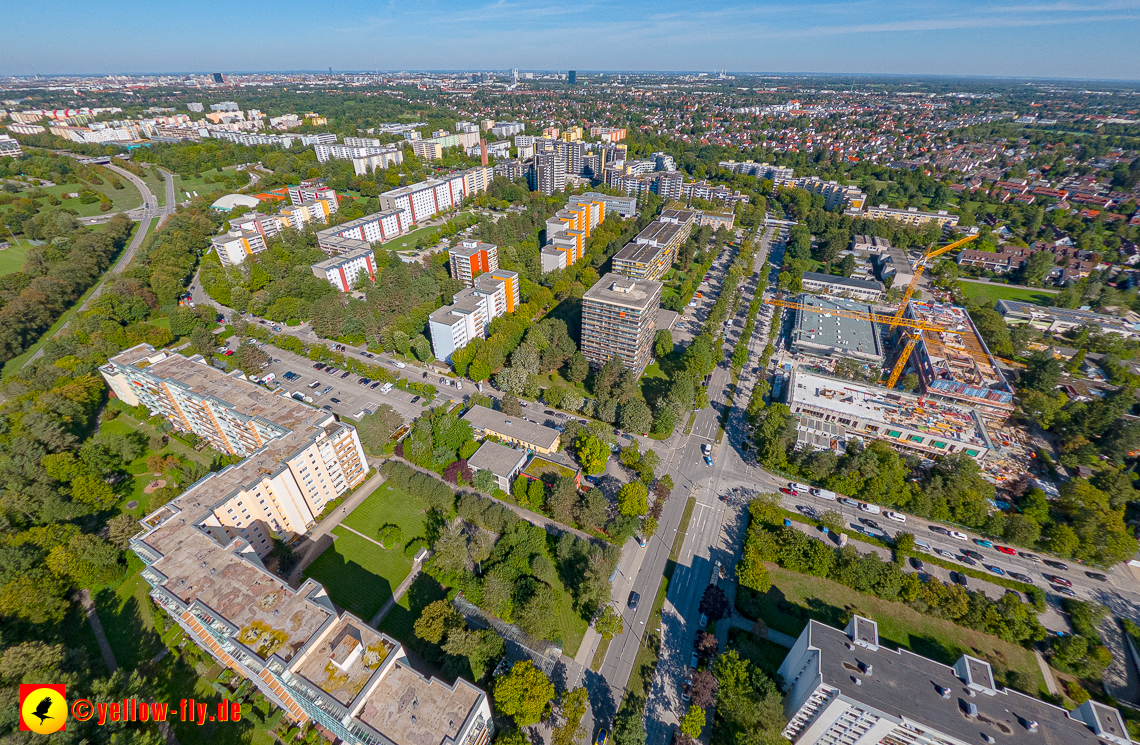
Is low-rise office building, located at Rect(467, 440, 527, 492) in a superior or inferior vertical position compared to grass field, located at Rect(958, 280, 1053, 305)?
inferior

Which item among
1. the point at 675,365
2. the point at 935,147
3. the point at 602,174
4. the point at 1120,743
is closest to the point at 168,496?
the point at 675,365

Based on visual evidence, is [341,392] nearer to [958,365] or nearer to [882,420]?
[882,420]

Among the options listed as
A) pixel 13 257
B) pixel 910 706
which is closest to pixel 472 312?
pixel 910 706

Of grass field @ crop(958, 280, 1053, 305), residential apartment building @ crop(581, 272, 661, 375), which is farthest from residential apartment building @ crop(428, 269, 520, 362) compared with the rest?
grass field @ crop(958, 280, 1053, 305)

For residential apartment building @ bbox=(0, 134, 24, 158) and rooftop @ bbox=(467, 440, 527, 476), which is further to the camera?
residential apartment building @ bbox=(0, 134, 24, 158)

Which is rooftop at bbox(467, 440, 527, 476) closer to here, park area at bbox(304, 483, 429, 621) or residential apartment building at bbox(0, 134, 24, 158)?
park area at bbox(304, 483, 429, 621)

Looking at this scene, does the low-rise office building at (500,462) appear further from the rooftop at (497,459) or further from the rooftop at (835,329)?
the rooftop at (835,329)

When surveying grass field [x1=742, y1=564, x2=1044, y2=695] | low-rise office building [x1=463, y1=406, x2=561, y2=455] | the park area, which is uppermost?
low-rise office building [x1=463, y1=406, x2=561, y2=455]
